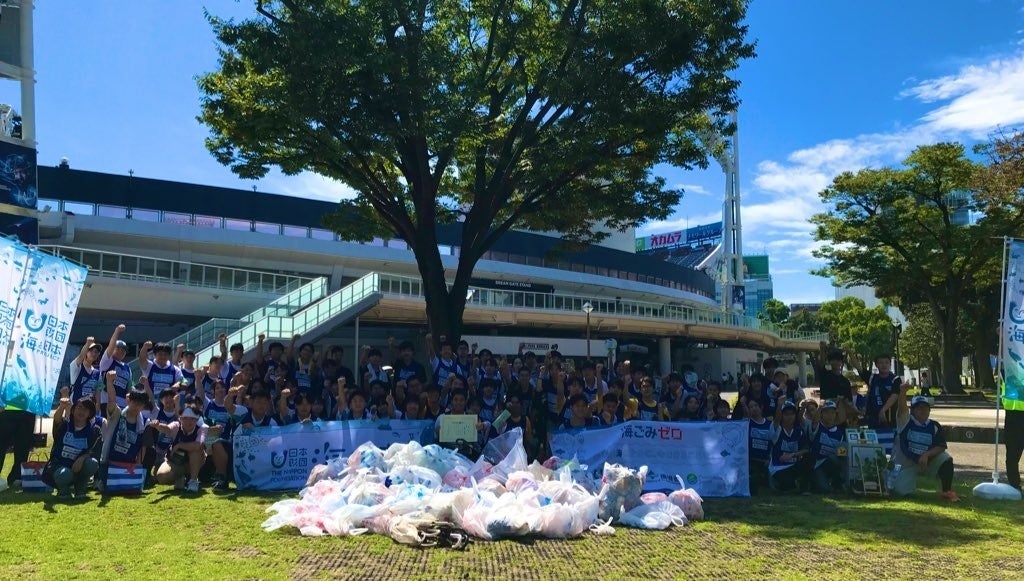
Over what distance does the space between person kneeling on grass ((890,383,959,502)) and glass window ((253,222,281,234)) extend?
3672cm

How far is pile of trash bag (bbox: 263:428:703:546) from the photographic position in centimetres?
629

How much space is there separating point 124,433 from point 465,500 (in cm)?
463

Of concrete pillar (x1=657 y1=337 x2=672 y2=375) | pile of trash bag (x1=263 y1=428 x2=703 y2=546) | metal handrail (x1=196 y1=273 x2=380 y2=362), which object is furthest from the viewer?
concrete pillar (x1=657 y1=337 x2=672 y2=375)

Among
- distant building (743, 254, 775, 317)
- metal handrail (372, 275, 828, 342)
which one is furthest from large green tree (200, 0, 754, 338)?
distant building (743, 254, 775, 317)

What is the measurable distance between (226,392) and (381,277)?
53.2 feet

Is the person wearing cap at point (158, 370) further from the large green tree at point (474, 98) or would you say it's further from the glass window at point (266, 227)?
the glass window at point (266, 227)

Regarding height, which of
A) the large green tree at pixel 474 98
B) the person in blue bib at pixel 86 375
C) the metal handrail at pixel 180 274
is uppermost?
the large green tree at pixel 474 98

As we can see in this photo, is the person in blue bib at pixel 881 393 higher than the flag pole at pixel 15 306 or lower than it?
lower

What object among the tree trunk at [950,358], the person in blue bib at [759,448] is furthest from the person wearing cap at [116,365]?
the tree trunk at [950,358]

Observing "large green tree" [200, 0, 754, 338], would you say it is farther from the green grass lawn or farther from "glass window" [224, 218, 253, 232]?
"glass window" [224, 218, 253, 232]

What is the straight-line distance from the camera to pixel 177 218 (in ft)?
126

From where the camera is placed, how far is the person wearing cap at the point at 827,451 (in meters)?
8.91

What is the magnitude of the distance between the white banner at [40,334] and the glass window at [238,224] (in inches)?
1285

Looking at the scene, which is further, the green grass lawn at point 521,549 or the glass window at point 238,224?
the glass window at point 238,224
